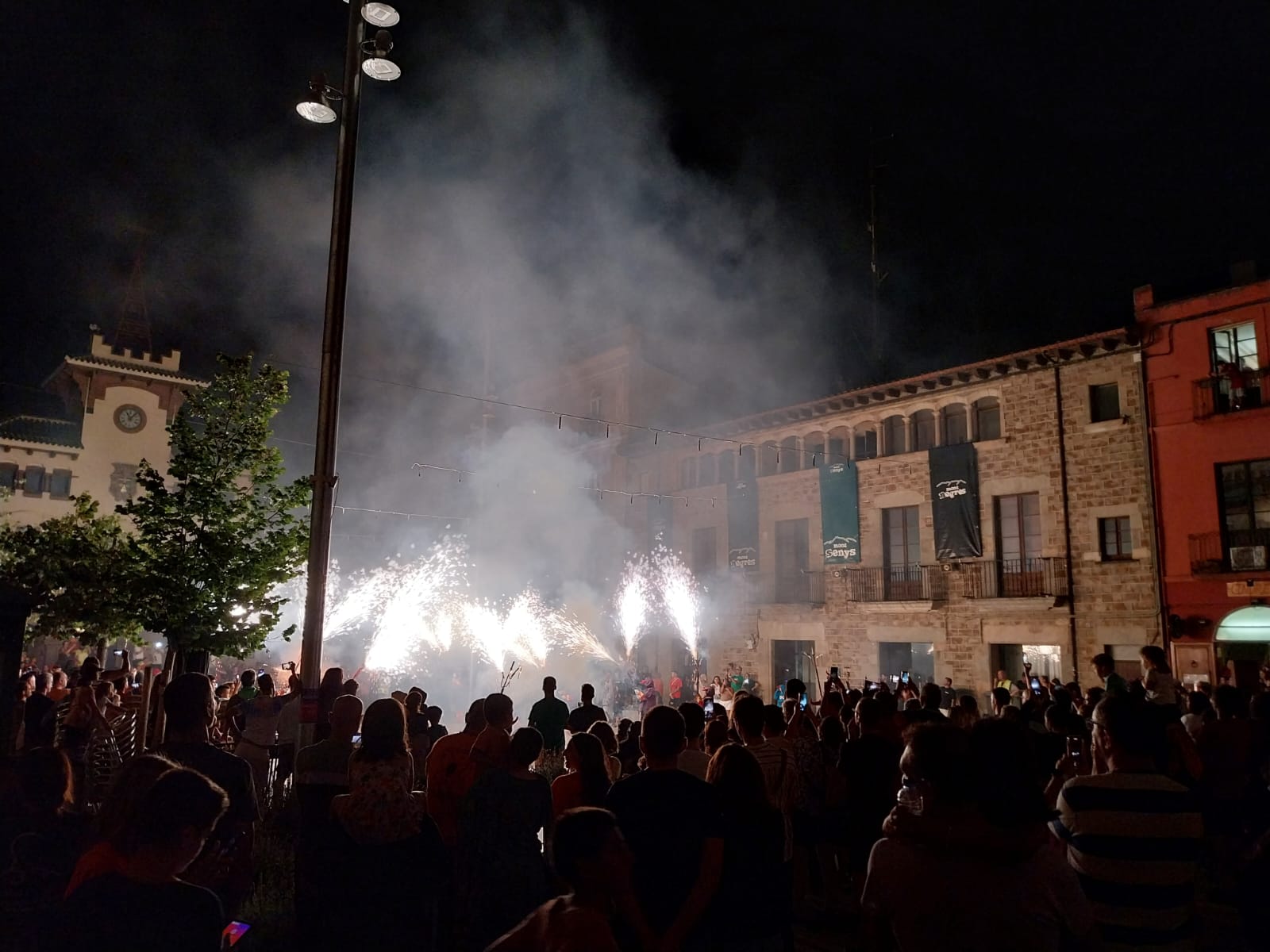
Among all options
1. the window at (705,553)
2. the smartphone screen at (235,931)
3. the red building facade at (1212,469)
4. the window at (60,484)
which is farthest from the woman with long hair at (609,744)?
the window at (60,484)

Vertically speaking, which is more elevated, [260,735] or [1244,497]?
[1244,497]

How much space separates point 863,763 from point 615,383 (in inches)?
1166

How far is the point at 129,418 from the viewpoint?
3753 cm

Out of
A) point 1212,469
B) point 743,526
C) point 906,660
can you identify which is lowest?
point 906,660

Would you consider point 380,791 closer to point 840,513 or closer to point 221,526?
point 221,526

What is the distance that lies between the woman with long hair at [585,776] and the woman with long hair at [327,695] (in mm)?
3765

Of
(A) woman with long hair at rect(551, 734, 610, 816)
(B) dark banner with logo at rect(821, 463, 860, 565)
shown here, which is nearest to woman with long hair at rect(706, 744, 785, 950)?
(A) woman with long hair at rect(551, 734, 610, 816)

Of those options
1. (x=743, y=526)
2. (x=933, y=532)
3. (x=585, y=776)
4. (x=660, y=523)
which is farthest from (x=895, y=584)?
(x=585, y=776)

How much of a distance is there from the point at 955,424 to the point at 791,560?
6823 millimetres

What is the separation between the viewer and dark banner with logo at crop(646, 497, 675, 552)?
3008cm

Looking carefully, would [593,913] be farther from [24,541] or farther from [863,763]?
[24,541]

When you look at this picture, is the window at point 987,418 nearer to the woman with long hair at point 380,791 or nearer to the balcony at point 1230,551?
the balcony at point 1230,551

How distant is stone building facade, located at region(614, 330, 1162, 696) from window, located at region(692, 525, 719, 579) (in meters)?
0.06

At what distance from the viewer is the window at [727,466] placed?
28.5m
